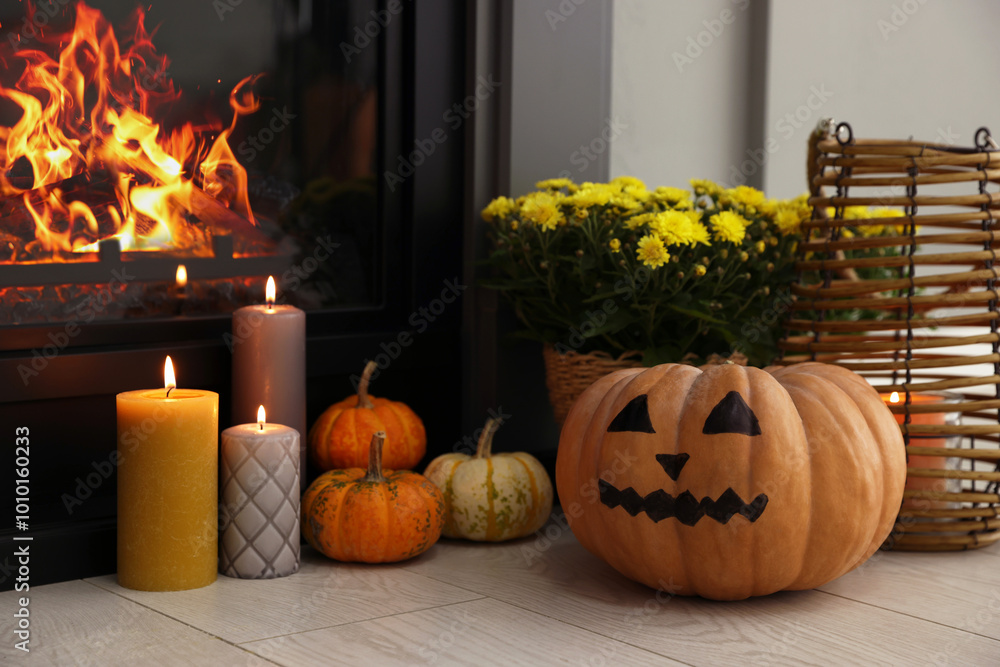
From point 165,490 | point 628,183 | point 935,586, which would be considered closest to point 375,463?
point 165,490

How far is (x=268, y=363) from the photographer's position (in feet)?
5.20

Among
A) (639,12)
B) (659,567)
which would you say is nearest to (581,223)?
(659,567)

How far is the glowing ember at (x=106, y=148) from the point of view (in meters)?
1.51

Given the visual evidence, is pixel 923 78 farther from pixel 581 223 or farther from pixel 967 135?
pixel 581 223


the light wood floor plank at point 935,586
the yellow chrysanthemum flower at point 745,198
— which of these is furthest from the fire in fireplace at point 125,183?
the light wood floor plank at point 935,586

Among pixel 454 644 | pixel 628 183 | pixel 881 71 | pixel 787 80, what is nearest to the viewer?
pixel 454 644

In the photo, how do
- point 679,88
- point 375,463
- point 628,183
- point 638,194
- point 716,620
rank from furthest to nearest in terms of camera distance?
point 679,88 < point 628,183 < point 638,194 < point 375,463 < point 716,620

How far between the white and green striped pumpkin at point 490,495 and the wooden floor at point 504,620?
0.28 ft

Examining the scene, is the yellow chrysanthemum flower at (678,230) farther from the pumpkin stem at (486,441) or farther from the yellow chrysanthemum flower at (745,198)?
the pumpkin stem at (486,441)

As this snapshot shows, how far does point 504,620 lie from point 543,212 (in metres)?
0.73

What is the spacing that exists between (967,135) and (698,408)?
3.07 metres

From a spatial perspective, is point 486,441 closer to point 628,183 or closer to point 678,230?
point 678,230

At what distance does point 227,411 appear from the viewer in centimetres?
167

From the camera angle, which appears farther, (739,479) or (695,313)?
(695,313)
